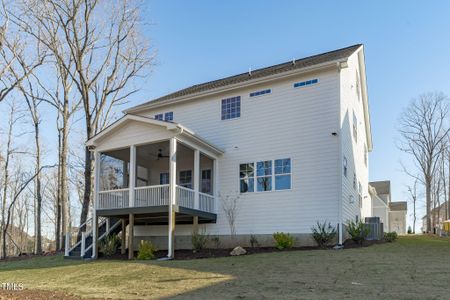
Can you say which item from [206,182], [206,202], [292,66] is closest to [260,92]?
[292,66]

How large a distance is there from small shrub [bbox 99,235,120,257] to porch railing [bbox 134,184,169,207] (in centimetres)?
214

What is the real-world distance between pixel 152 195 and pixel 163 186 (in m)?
0.87

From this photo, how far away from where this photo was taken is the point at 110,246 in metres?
17.2

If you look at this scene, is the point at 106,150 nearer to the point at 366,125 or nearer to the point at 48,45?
the point at 48,45

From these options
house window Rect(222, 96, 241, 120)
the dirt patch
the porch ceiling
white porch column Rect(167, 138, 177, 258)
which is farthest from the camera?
house window Rect(222, 96, 241, 120)

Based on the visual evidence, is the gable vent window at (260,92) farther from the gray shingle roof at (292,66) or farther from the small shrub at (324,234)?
the small shrub at (324,234)

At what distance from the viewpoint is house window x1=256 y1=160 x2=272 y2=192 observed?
16.9 metres

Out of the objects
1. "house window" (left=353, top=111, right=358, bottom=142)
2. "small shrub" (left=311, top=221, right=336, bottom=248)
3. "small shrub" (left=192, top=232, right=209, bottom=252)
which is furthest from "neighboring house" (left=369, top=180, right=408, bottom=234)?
"small shrub" (left=192, top=232, right=209, bottom=252)

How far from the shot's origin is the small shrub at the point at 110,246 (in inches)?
675

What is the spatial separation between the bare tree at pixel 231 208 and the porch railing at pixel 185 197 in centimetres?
161

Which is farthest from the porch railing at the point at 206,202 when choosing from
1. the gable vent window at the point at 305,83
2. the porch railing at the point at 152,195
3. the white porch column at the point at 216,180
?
the gable vent window at the point at 305,83

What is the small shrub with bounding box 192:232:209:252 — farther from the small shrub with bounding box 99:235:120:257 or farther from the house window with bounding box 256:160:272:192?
the small shrub with bounding box 99:235:120:257

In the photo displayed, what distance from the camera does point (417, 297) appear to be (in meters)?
7.23

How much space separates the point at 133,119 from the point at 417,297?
12359mm
